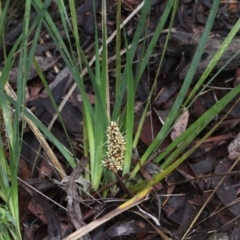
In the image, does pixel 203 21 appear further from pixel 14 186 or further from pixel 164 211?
pixel 14 186

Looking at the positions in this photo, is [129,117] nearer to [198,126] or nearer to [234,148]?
[198,126]

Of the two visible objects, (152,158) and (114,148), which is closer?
(114,148)

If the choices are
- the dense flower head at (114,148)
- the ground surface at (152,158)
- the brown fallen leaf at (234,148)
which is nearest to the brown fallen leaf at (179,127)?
the ground surface at (152,158)

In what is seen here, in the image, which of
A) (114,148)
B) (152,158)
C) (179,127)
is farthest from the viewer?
(179,127)

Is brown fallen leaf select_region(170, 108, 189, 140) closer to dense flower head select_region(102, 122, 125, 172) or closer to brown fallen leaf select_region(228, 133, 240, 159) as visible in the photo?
brown fallen leaf select_region(228, 133, 240, 159)

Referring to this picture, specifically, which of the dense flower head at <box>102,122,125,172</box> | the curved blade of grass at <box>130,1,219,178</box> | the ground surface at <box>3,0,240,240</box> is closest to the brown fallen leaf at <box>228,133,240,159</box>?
the ground surface at <box>3,0,240,240</box>

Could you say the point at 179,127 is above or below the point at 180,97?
below

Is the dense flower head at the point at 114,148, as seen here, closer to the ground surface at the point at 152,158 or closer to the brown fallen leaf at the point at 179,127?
the ground surface at the point at 152,158

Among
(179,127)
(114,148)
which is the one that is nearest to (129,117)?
(114,148)
